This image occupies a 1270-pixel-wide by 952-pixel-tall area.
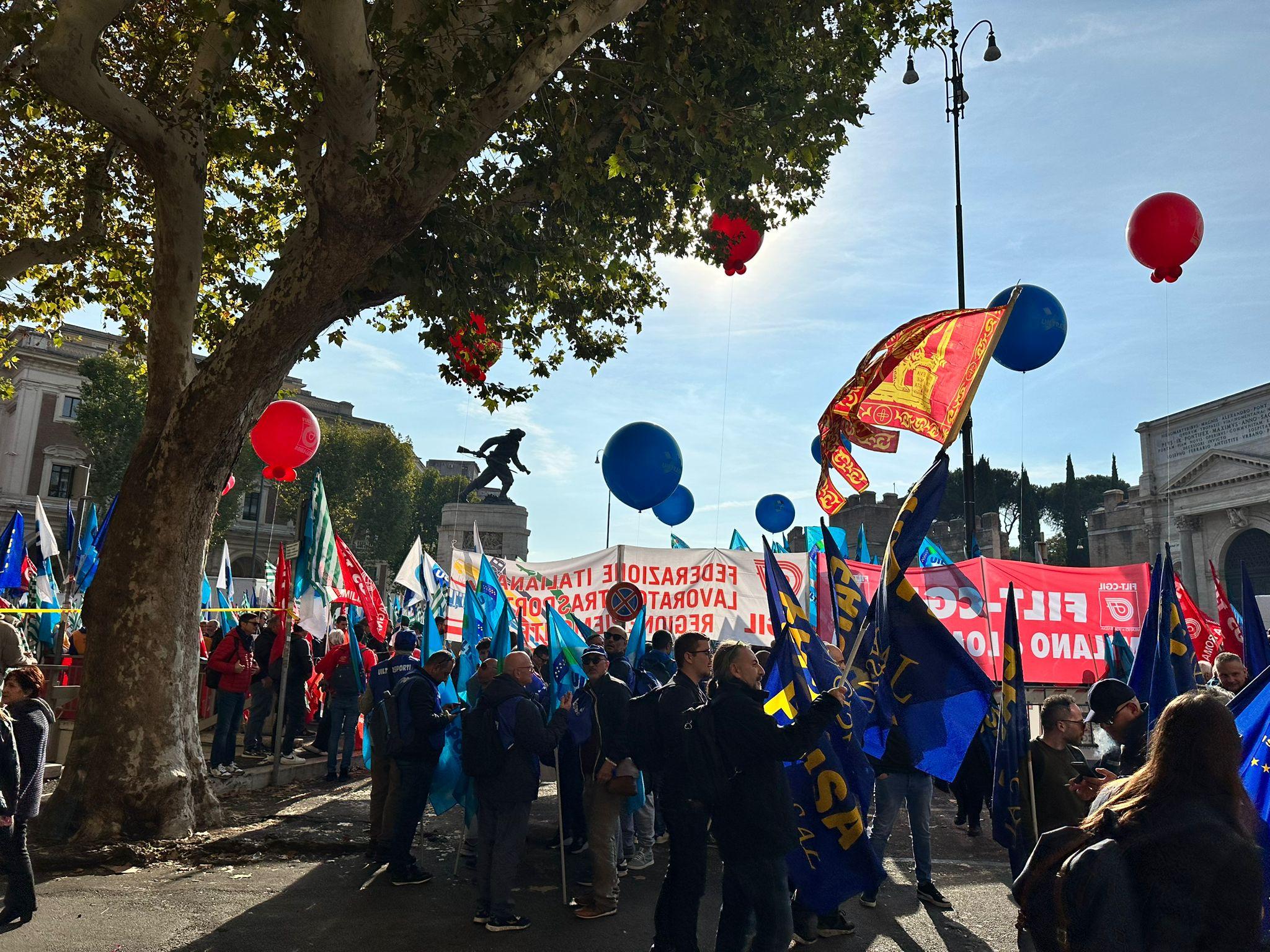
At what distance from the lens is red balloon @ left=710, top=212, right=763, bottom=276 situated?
10.3m

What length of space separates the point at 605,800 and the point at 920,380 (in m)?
3.88

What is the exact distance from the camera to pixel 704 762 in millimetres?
4855

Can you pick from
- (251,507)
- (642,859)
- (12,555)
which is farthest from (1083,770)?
(251,507)

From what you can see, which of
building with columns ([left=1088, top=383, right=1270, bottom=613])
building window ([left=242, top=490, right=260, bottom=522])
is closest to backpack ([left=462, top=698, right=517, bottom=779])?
building with columns ([left=1088, top=383, right=1270, bottom=613])

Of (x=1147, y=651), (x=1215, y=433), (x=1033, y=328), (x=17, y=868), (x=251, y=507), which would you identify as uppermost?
(x=1215, y=433)

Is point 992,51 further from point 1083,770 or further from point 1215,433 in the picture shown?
point 1215,433

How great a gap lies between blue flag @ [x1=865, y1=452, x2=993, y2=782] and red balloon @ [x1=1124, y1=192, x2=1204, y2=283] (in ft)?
20.7

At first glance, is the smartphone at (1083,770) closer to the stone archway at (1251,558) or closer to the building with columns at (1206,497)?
the building with columns at (1206,497)

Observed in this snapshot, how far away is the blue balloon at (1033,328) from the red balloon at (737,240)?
294 cm

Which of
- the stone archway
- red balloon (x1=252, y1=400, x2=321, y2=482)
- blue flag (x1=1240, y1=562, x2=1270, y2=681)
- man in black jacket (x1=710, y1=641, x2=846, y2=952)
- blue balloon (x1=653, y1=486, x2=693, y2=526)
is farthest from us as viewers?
the stone archway

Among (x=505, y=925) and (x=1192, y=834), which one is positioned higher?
(x=1192, y=834)

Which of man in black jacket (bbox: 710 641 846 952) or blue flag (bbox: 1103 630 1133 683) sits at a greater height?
blue flag (bbox: 1103 630 1133 683)

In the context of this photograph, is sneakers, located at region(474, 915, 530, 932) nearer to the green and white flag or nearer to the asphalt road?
the asphalt road

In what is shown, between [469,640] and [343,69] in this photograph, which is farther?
[469,640]
